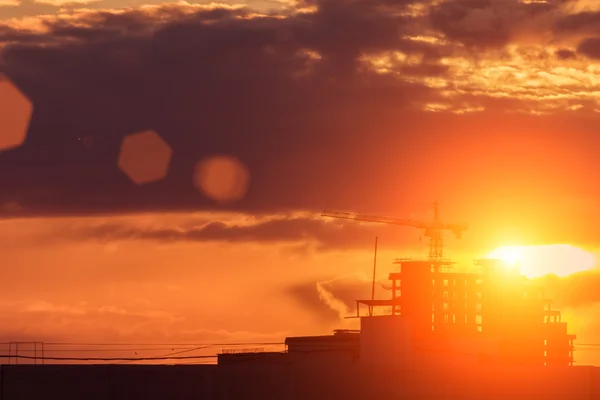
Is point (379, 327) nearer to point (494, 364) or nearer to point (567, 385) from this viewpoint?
point (494, 364)

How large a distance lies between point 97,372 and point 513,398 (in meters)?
43.6

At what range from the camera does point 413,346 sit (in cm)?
14500

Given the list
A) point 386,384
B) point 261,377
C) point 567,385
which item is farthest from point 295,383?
point 567,385

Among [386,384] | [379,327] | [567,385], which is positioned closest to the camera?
[567,385]

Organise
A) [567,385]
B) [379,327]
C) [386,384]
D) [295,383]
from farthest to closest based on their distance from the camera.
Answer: [379,327], [295,383], [386,384], [567,385]

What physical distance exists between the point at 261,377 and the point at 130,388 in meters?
14.4

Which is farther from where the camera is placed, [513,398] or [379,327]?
[379,327]

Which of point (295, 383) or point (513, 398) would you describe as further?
point (295, 383)

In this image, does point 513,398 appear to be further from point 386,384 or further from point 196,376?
point 196,376

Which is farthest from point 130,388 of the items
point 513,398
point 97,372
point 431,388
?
point 513,398

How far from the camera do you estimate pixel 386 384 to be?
110 meters

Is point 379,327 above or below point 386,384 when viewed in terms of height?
above

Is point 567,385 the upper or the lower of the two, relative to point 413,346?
lower

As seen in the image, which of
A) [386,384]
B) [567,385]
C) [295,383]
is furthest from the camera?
[295,383]
